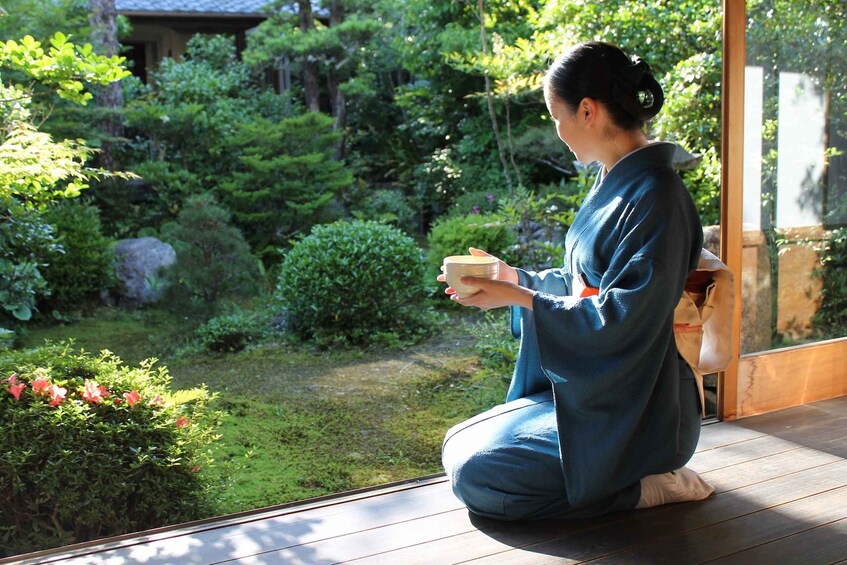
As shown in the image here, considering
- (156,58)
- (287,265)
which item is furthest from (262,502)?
(156,58)

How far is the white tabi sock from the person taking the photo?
2336 millimetres

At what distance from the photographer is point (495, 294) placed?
2082mm

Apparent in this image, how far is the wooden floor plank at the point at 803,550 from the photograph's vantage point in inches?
80.3

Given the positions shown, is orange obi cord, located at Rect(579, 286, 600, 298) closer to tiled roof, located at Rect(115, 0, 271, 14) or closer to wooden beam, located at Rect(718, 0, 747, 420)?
wooden beam, located at Rect(718, 0, 747, 420)

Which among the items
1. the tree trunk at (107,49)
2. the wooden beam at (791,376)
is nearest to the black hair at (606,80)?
the wooden beam at (791,376)

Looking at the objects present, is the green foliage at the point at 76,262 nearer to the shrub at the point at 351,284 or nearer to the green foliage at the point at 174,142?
the green foliage at the point at 174,142

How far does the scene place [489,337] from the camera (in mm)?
5355

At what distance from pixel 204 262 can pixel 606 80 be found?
4.30 m

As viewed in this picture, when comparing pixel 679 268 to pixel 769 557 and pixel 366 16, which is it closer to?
pixel 769 557

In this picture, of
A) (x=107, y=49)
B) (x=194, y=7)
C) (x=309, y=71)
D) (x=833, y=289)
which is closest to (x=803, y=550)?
(x=833, y=289)

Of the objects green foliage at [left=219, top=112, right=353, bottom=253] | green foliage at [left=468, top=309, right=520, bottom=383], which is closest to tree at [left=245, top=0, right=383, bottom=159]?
green foliage at [left=219, top=112, right=353, bottom=253]

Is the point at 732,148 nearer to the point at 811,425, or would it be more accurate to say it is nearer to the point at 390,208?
the point at 811,425

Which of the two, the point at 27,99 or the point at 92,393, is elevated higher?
the point at 27,99

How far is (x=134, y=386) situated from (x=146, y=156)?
6089 millimetres
